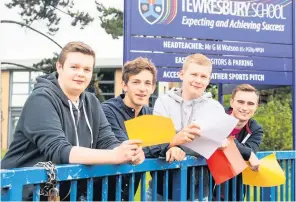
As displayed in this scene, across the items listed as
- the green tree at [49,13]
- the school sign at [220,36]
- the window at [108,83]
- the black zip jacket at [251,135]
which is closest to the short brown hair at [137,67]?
the black zip jacket at [251,135]

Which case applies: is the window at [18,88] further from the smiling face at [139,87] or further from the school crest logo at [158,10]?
the smiling face at [139,87]

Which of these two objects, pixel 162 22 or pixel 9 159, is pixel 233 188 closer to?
pixel 9 159

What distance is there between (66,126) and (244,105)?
1.57 meters

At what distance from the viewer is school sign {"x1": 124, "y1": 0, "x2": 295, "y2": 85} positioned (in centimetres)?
574

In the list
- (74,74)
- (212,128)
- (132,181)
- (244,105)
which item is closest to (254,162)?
(244,105)

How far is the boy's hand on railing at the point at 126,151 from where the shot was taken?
2.33 meters

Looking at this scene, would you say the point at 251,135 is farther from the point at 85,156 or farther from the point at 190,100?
the point at 85,156

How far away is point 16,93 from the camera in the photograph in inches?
1519

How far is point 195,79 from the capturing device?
10.5 ft

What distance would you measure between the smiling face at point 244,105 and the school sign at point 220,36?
2087mm

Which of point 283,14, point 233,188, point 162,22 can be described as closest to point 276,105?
point 283,14

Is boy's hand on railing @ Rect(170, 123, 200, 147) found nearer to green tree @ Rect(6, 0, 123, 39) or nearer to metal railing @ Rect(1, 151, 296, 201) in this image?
metal railing @ Rect(1, 151, 296, 201)

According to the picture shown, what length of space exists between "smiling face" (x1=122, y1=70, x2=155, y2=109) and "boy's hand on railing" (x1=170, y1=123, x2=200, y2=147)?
42 cm

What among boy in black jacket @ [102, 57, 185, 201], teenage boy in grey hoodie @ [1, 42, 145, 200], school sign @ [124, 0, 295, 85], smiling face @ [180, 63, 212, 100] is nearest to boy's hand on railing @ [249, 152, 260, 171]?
smiling face @ [180, 63, 212, 100]
